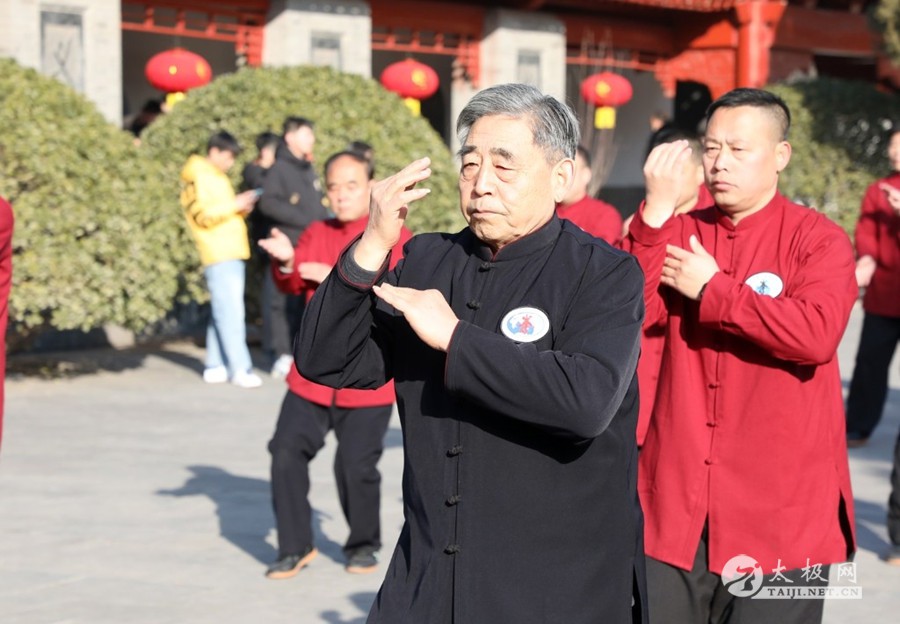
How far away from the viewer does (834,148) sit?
55.4ft

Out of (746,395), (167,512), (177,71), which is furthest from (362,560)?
(177,71)

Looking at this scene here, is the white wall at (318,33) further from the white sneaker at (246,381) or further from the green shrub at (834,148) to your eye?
the green shrub at (834,148)

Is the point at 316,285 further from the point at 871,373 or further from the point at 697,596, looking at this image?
the point at 871,373

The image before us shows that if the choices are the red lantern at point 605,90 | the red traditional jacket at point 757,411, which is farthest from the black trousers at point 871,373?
the red lantern at point 605,90

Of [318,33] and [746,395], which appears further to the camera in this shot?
[318,33]

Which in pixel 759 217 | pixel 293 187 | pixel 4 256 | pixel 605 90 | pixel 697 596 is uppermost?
pixel 605 90

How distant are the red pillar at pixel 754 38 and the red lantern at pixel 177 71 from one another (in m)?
8.27

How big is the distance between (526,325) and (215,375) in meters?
8.31

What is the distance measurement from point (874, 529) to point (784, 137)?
11.3ft

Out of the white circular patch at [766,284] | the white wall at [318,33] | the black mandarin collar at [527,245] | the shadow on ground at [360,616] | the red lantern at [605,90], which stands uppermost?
the white wall at [318,33]

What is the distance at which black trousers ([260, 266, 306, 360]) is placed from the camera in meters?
11.0

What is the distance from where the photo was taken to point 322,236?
20.5ft

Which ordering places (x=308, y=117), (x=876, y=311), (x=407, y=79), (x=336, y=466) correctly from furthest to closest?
(x=407, y=79) < (x=308, y=117) < (x=876, y=311) < (x=336, y=466)

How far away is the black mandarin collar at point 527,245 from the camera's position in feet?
9.32
